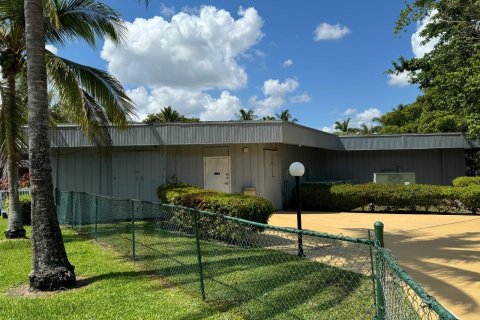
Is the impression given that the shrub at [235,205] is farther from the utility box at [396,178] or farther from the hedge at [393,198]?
the utility box at [396,178]

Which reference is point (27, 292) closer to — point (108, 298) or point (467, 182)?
point (108, 298)

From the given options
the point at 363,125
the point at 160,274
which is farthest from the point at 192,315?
the point at 363,125

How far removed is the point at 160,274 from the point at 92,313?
1.82m

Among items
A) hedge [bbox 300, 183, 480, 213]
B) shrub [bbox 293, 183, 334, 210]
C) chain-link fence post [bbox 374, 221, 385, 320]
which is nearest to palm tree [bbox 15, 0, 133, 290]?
chain-link fence post [bbox 374, 221, 385, 320]

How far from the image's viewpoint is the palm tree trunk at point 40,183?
6.31 metres

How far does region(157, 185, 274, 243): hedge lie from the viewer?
8516 mm

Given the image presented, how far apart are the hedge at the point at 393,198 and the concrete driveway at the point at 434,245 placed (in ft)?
2.48

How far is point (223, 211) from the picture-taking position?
9.45 meters

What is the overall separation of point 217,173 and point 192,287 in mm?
10211

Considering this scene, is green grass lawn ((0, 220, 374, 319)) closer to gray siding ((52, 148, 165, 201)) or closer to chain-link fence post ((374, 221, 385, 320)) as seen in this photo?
chain-link fence post ((374, 221, 385, 320))

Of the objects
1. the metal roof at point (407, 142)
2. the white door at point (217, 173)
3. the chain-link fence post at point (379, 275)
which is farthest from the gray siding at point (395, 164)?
the chain-link fence post at point (379, 275)

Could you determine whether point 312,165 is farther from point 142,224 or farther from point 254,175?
point 142,224

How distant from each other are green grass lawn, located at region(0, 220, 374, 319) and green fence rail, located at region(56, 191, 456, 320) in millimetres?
16

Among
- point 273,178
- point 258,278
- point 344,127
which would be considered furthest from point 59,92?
point 344,127
